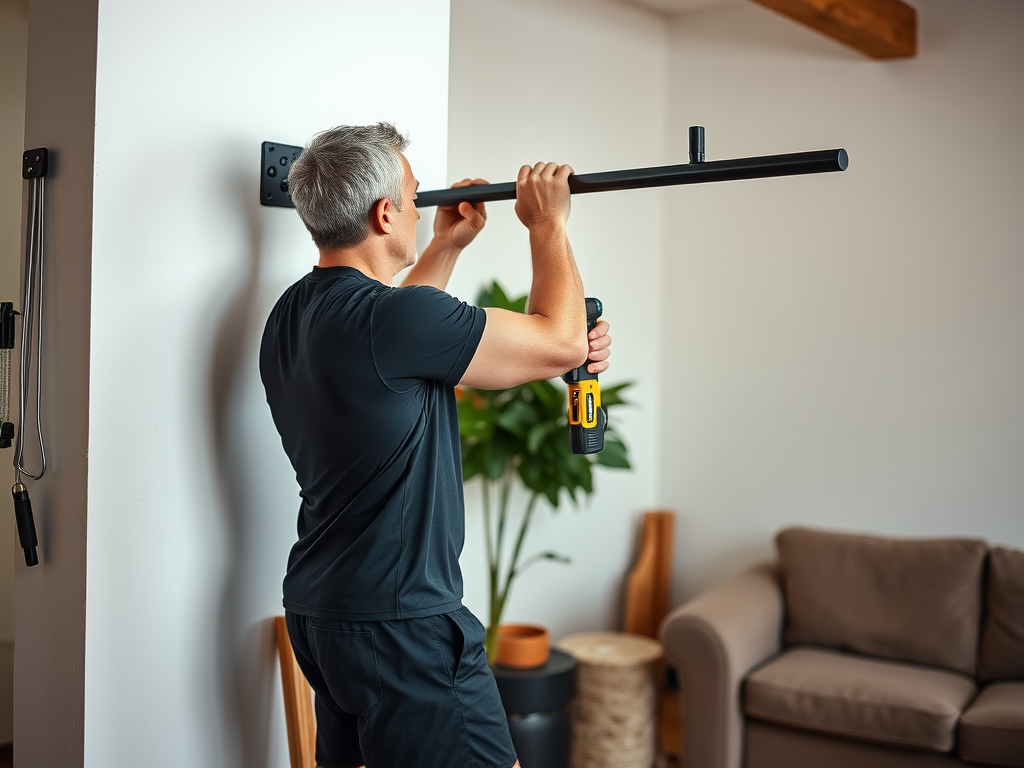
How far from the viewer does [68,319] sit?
157 centimetres

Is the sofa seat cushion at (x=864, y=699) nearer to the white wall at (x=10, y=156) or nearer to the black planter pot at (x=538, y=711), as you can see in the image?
the black planter pot at (x=538, y=711)

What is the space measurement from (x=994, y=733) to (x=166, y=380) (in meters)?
2.27

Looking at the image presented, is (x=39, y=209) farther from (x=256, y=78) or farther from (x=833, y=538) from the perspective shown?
(x=833, y=538)

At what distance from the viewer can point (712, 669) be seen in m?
2.97

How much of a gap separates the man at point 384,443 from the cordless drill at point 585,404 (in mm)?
115

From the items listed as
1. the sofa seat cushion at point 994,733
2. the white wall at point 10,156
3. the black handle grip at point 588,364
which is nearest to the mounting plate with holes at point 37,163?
the white wall at point 10,156

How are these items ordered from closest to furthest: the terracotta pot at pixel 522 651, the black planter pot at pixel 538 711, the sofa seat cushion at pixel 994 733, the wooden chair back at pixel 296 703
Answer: the wooden chair back at pixel 296 703, the sofa seat cushion at pixel 994 733, the black planter pot at pixel 538 711, the terracotta pot at pixel 522 651

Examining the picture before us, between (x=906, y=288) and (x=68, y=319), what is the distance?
113 inches

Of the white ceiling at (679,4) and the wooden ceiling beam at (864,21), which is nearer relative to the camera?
the wooden ceiling beam at (864,21)

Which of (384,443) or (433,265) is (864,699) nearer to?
(433,265)

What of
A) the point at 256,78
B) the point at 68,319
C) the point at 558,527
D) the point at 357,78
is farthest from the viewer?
the point at 558,527

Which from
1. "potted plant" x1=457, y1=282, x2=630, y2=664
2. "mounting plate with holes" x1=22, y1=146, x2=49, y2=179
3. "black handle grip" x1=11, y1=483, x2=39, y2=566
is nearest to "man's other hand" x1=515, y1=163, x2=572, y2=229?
"mounting plate with holes" x1=22, y1=146, x2=49, y2=179

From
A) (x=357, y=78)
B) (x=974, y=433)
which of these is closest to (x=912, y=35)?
(x=974, y=433)

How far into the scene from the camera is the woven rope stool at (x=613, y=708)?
10.8 feet
